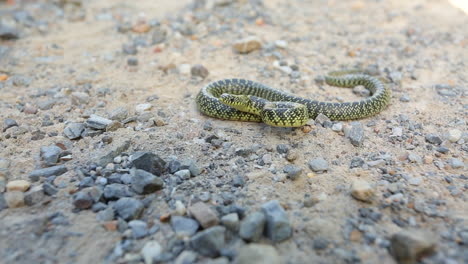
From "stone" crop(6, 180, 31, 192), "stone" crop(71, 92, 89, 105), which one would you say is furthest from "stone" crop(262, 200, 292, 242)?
"stone" crop(71, 92, 89, 105)

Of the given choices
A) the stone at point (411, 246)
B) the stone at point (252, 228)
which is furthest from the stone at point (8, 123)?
the stone at point (411, 246)

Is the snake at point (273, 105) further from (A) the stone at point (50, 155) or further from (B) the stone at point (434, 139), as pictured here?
(A) the stone at point (50, 155)

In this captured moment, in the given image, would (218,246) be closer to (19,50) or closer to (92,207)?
(92,207)

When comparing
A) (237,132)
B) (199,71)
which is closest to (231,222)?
(237,132)

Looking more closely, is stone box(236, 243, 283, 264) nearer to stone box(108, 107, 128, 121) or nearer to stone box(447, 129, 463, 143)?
stone box(108, 107, 128, 121)

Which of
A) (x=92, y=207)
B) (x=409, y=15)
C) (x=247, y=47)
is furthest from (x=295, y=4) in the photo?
(x=92, y=207)

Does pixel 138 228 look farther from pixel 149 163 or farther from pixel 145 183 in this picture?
pixel 149 163

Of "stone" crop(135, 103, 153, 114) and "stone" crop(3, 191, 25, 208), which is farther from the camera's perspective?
"stone" crop(135, 103, 153, 114)
